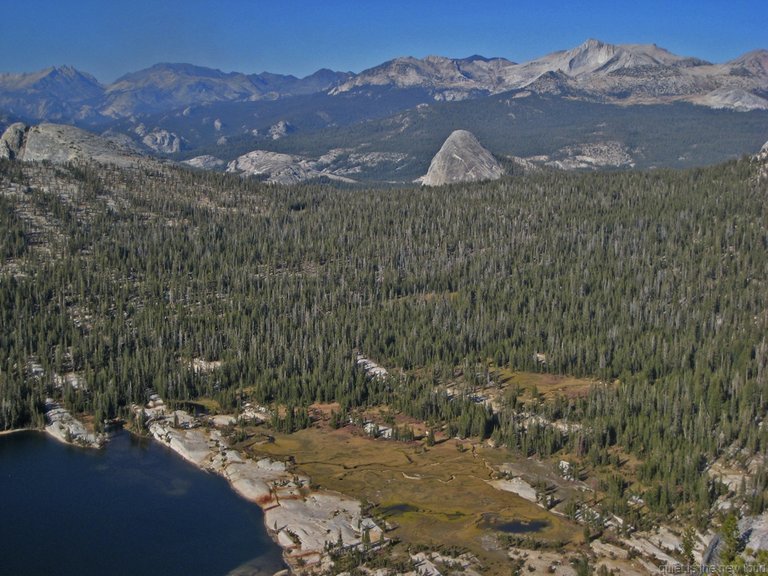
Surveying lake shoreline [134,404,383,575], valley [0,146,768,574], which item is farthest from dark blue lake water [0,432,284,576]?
valley [0,146,768,574]

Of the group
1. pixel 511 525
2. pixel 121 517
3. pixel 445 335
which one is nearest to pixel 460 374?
pixel 445 335

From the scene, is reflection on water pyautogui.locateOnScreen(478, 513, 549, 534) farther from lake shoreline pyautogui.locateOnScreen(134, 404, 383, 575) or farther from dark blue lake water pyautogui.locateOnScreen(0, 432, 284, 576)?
dark blue lake water pyautogui.locateOnScreen(0, 432, 284, 576)

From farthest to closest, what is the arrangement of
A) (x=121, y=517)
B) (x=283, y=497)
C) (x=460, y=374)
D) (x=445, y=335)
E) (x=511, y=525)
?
(x=445, y=335), (x=460, y=374), (x=283, y=497), (x=121, y=517), (x=511, y=525)

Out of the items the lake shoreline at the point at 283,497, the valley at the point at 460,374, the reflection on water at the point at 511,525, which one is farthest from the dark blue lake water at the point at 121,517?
the reflection on water at the point at 511,525

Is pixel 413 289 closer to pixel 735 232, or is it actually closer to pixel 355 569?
pixel 735 232

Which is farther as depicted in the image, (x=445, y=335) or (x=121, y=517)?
(x=445, y=335)

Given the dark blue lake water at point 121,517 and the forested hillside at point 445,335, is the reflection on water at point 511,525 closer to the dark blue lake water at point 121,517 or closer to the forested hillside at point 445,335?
the forested hillside at point 445,335

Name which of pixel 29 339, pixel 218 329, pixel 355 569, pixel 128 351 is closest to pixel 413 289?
pixel 218 329

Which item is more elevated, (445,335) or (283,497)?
(445,335)

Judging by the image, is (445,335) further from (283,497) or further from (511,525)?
(511,525)
